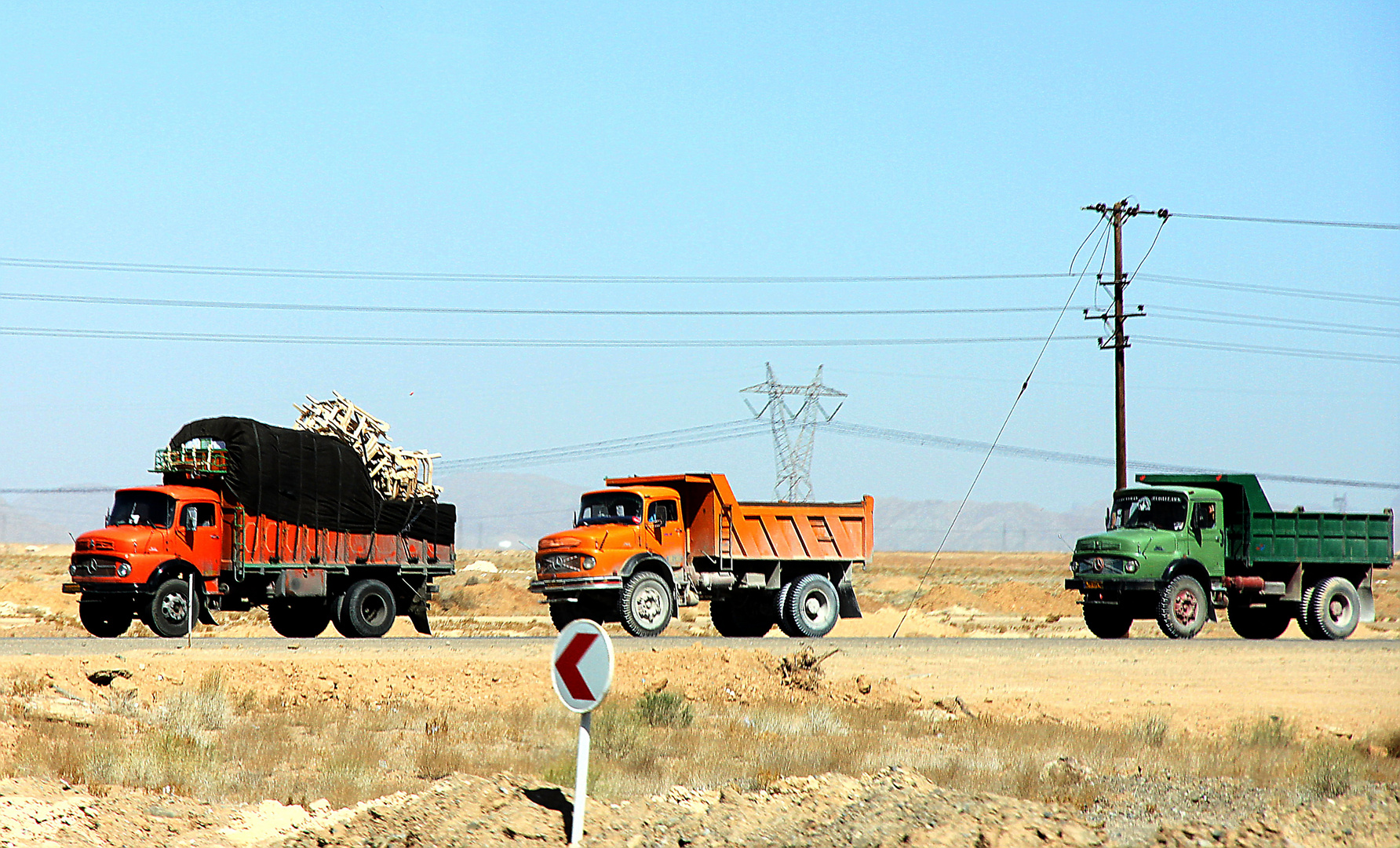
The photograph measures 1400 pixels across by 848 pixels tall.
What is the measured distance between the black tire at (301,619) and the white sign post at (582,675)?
19.7 m

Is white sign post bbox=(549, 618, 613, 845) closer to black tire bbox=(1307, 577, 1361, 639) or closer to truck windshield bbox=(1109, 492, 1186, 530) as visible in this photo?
truck windshield bbox=(1109, 492, 1186, 530)

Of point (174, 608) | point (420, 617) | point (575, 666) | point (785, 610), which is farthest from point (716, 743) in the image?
point (420, 617)

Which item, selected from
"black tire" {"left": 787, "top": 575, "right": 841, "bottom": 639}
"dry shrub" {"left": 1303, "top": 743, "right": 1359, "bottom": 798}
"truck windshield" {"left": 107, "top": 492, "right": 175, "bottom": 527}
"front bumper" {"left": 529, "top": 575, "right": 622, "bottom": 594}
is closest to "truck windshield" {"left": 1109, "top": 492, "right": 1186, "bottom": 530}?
"black tire" {"left": 787, "top": 575, "right": 841, "bottom": 639}

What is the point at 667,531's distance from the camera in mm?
27000

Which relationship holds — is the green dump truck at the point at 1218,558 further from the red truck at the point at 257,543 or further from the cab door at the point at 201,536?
the cab door at the point at 201,536

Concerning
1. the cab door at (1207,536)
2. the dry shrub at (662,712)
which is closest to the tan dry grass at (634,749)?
the dry shrub at (662,712)

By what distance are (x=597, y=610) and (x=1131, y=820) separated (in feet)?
58.6

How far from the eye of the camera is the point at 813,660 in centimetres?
2125

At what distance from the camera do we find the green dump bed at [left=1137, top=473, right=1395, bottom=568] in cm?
2852

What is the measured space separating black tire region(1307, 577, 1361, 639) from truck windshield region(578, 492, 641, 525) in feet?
45.2

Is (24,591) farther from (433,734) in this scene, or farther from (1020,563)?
(1020,563)

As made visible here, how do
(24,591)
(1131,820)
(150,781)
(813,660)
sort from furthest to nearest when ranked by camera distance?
(24,591) < (813,660) < (150,781) < (1131,820)

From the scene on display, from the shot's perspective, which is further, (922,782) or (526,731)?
(526,731)

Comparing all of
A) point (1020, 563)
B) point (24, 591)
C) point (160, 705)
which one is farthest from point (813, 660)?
point (1020, 563)
